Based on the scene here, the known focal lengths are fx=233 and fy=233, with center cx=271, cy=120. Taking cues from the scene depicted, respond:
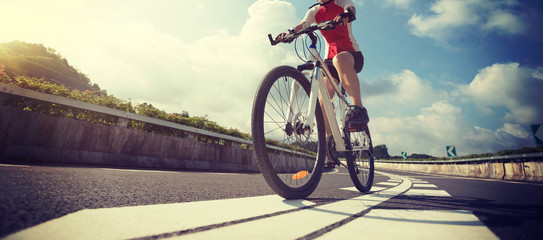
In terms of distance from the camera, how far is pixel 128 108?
24.7ft

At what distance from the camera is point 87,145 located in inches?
206

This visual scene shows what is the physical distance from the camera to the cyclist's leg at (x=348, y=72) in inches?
126

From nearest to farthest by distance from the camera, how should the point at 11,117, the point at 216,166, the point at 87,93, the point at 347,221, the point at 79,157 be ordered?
the point at 347,221 → the point at 11,117 → the point at 79,157 → the point at 87,93 → the point at 216,166

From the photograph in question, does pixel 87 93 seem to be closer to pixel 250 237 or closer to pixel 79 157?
pixel 79 157

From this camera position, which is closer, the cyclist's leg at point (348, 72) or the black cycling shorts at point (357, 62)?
the cyclist's leg at point (348, 72)

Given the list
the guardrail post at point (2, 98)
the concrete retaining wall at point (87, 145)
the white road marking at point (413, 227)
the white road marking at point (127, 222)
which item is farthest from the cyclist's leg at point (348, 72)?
the guardrail post at point (2, 98)

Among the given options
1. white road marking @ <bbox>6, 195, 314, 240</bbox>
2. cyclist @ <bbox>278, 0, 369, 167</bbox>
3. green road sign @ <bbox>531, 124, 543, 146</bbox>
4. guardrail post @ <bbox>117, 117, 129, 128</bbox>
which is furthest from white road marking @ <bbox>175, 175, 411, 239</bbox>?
green road sign @ <bbox>531, 124, 543, 146</bbox>

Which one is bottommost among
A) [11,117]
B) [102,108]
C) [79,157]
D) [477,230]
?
[477,230]

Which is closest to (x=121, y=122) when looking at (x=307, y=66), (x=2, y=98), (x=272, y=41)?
(x=2, y=98)

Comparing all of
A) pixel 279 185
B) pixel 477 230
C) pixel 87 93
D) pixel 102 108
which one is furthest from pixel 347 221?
pixel 87 93

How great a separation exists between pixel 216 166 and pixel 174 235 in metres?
8.25

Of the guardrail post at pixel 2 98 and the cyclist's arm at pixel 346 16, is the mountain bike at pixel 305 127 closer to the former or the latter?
the cyclist's arm at pixel 346 16

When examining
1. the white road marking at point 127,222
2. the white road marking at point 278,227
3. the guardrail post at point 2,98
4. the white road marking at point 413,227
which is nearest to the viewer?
the white road marking at point 127,222

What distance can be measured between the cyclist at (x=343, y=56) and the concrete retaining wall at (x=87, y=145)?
519 cm
